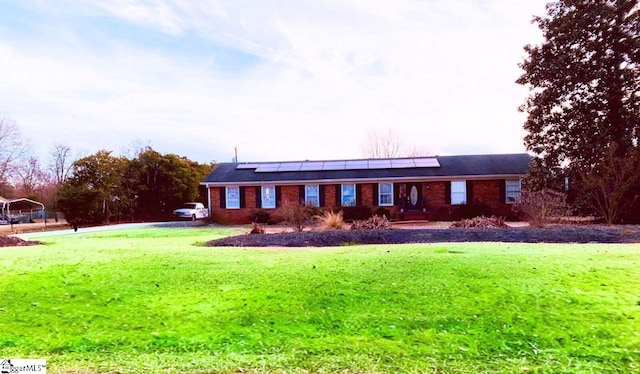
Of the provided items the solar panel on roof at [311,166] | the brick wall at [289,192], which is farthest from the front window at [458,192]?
the brick wall at [289,192]

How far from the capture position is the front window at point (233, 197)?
980 inches

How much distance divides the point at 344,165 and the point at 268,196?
18.1 feet

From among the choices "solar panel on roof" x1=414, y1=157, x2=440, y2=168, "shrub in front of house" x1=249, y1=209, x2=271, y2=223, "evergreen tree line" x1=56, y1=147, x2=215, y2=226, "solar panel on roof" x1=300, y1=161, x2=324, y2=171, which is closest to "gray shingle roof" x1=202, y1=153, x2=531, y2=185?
"solar panel on roof" x1=414, y1=157, x2=440, y2=168

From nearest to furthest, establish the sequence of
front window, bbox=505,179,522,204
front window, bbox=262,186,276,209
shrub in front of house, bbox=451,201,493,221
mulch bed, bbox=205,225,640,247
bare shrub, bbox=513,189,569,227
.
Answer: mulch bed, bbox=205,225,640,247, bare shrub, bbox=513,189,569,227, shrub in front of house, bbox=451,201,493,221, front window, bbox=505,179,522,204, front window, bbox=262,186,276,209

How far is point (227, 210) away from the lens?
2494cm

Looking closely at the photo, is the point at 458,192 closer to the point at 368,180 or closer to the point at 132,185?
the point at 368,180

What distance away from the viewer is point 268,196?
24609 millimetres

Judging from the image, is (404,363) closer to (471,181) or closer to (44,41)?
(44,41)

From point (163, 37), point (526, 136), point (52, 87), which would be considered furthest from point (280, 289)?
point (526, 136)

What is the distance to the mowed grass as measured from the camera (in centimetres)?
334


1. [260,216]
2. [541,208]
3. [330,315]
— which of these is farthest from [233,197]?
[330,315]

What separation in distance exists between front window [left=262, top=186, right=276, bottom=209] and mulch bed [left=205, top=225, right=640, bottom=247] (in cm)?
1305

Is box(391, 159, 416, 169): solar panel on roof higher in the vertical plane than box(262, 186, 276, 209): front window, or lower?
higher

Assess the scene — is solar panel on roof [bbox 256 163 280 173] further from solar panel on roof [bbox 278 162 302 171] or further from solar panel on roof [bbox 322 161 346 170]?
solar panel on roof [bbox 322 161 346 170]
